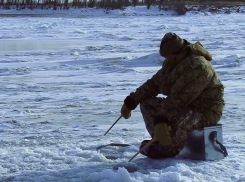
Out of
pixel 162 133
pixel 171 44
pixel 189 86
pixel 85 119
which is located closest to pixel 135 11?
pixel 85 119

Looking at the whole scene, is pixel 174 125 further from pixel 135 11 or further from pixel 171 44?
pixel 135 11

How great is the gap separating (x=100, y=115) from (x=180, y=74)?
2.51 metres

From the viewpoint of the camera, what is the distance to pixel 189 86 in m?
4.47

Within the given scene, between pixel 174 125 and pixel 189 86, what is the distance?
0.37 m

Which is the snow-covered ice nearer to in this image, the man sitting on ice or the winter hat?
the man sitting on ice

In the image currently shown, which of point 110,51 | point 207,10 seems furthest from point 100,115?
point 207,10

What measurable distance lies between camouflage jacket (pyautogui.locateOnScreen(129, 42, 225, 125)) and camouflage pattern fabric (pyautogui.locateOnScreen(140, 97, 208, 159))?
7 centimetres

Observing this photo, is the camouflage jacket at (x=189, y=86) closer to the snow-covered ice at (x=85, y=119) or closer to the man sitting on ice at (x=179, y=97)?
the man sitting on ice at (x=179, y=97)

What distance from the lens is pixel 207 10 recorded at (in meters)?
46.1

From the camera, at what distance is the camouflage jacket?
14.6 feet

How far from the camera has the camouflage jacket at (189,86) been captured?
175 inches

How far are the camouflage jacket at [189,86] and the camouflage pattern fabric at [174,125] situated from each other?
66 mm

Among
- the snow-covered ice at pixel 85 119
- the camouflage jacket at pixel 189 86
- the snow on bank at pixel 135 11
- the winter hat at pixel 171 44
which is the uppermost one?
the winter hat at pixel 171 44

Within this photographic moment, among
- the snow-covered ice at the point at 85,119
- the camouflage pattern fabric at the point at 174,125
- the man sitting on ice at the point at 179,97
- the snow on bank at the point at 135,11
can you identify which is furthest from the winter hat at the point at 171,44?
the snow on bank at the point at 135,11
